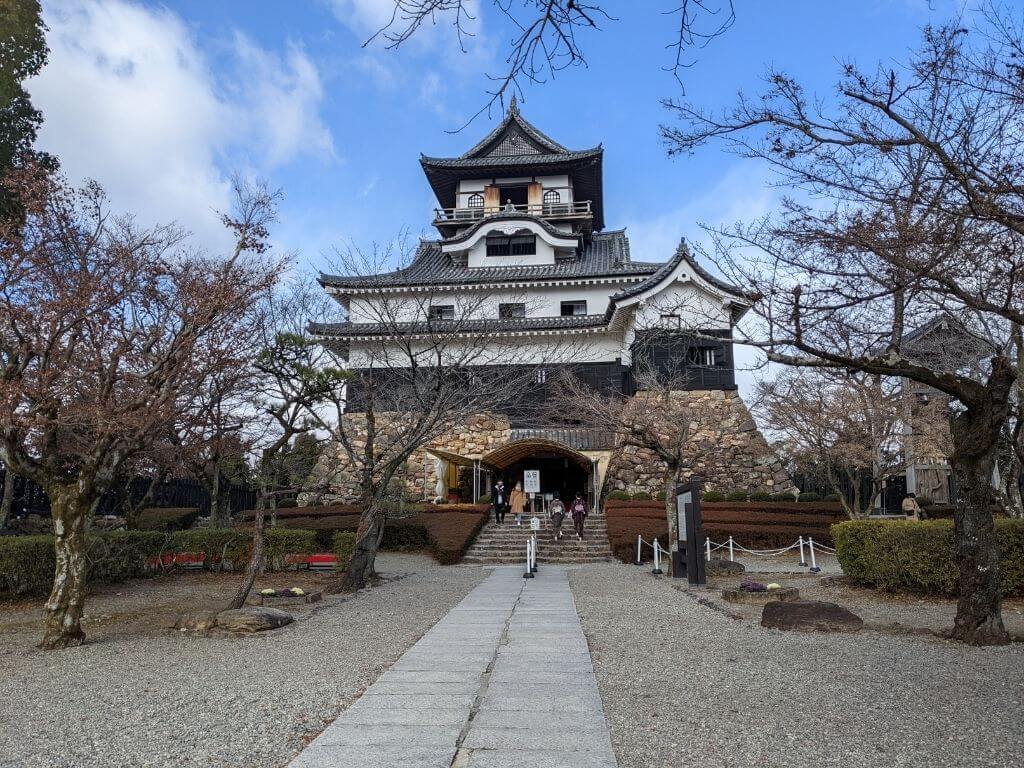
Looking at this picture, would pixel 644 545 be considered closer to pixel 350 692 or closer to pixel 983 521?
pixel 983 521

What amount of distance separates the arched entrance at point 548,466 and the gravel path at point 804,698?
60.2ft

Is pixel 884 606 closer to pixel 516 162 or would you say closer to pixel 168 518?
pixel 168 518

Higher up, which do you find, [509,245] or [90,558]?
[509,245]

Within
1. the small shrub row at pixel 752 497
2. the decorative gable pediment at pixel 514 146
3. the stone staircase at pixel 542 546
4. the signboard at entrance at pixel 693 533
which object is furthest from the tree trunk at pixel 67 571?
the decorative gable pediment at pixel 514 146

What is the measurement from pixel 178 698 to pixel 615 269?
28.1 metres

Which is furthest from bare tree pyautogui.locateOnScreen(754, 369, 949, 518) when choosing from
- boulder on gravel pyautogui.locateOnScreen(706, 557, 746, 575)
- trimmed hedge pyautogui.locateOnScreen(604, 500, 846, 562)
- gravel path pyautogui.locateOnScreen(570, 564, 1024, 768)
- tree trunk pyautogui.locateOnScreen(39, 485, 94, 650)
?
tree trunk pyautogui.locateOnScreen(39, 485, 94, 650)

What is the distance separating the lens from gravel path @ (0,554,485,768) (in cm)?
456

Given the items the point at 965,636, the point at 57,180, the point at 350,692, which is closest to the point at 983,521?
the point at 965,636

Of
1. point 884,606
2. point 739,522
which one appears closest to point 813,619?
point 884,606

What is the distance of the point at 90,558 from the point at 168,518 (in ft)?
38.2

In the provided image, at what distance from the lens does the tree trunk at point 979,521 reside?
26.0 feet

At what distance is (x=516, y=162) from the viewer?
37.7m

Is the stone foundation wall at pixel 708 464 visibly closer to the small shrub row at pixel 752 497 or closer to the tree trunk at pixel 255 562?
the small shrub row at pixel 752 497

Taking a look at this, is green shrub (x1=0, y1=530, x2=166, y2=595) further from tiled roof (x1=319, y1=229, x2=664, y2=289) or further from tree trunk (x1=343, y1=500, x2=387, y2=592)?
tiled roof (x1=319, y1=229, x2=664, y2=289)
